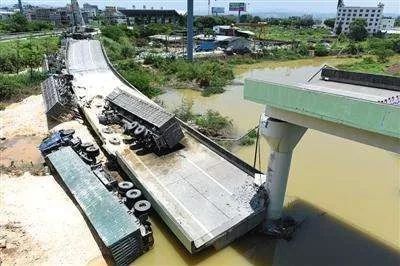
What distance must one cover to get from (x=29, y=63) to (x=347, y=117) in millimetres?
48400

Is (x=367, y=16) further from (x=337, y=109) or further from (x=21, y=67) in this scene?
(x=337, y=109)

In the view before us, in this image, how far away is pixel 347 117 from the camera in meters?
10.8

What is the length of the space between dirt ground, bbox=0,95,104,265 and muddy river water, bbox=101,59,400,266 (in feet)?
9.81

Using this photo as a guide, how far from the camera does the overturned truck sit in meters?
20.7

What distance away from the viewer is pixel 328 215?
694 inches

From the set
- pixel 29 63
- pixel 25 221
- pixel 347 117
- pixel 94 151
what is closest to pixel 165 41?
pixel 29 63

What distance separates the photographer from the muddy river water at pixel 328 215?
1488 cm

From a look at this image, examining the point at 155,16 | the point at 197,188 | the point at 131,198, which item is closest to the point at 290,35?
the point at 155,16

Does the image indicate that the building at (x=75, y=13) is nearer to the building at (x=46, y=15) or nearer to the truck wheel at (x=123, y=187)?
the building at (x=46, y=15)

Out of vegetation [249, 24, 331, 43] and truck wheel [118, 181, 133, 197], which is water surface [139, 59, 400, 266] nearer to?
truck wheel [118, 181, 133, 197]

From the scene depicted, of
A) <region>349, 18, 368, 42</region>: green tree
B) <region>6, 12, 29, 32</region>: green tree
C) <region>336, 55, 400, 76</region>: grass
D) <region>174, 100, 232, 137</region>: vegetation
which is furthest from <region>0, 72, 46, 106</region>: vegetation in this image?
<region>349, 18, 368, 42</region>: green tree

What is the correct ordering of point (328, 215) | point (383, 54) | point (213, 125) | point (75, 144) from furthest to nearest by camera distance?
point (383, 54), point (213, 125), point (75, 144), point (328, 215)

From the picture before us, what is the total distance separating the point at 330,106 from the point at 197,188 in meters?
8.53

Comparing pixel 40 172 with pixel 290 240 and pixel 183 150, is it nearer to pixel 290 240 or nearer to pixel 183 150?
pixel 183 150
